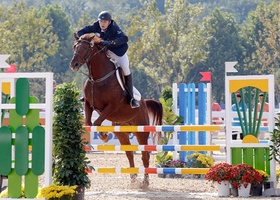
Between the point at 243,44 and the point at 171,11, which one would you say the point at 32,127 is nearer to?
the point at 171,11

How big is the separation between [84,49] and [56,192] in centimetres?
264

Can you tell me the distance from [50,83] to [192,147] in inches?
103

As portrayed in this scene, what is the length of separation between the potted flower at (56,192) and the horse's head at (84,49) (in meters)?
2.26

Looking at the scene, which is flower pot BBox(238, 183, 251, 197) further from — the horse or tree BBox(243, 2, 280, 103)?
tree BBox(243, 2, 280, 103)

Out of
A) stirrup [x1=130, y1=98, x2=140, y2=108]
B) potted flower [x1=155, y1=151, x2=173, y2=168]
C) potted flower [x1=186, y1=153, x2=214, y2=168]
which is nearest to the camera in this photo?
stirrup [x1=130, y1=98, x2=140, y2=108]

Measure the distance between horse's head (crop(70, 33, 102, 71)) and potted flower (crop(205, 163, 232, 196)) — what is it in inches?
77.3

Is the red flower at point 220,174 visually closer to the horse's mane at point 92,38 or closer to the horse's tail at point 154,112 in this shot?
the horse's mane at point 92,38

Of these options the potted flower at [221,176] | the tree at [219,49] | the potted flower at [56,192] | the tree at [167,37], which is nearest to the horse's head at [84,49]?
the potted flower at [221,176]

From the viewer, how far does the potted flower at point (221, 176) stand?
807 cm

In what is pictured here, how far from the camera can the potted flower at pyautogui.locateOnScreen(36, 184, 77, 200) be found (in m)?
6.72

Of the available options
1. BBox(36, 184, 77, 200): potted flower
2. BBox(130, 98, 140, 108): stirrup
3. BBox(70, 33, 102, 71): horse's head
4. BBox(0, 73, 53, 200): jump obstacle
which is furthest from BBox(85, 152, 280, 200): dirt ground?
BBox(70, 33, 102, 71): horse's head

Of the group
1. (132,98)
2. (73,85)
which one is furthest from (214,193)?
(73,85)

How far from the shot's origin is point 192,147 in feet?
29.0

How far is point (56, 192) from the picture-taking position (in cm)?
677
